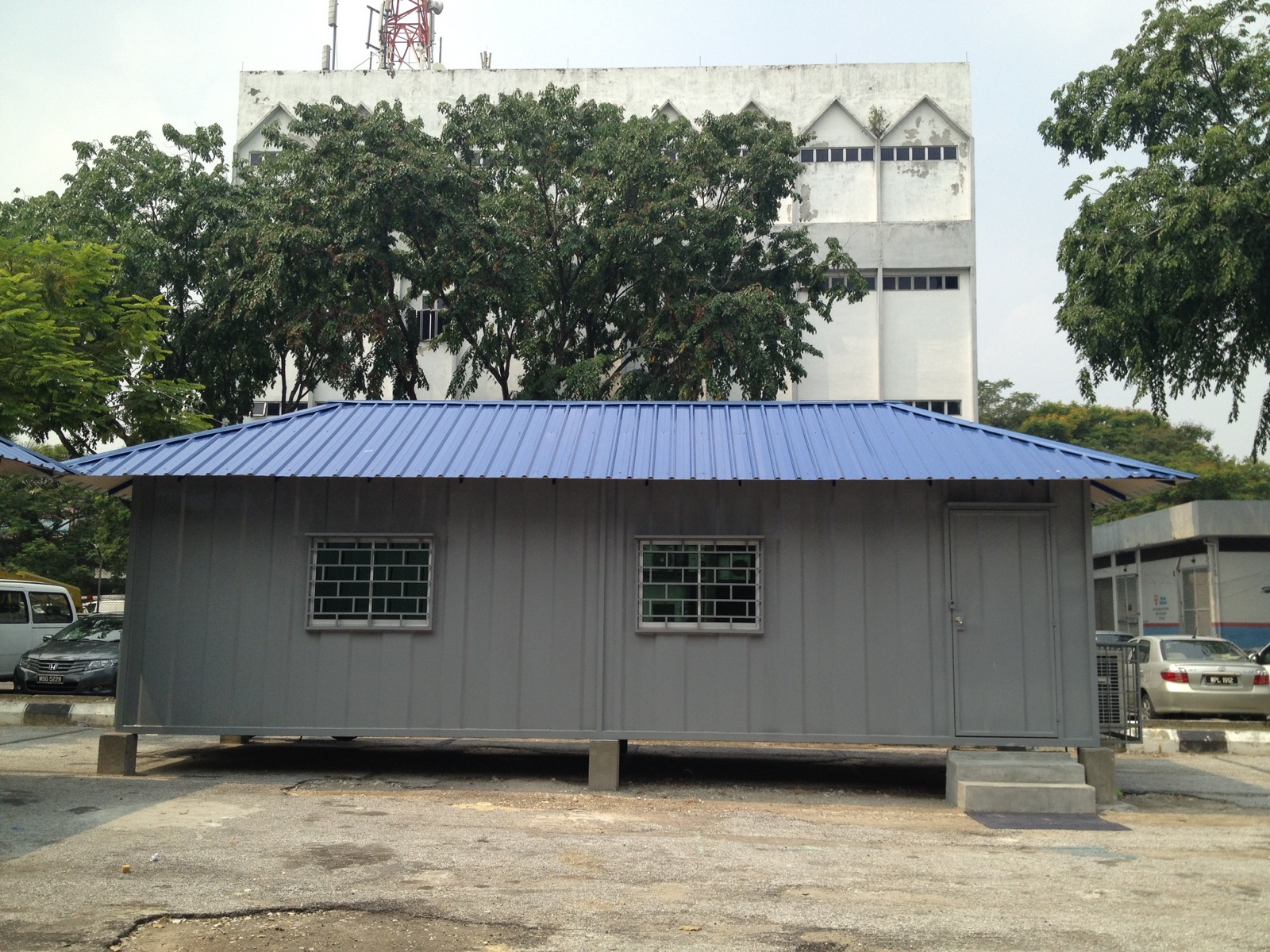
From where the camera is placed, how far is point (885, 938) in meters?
5.79

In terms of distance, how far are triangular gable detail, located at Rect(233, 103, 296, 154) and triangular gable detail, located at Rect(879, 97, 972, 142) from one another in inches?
736

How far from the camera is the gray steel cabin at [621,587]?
10.3 metres

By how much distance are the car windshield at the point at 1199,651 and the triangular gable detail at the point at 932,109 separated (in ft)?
71.9

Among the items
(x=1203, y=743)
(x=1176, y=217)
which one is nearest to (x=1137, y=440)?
(x=1176, y=217)

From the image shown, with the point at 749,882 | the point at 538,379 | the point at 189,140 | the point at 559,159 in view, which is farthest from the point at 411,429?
the point at 189,140

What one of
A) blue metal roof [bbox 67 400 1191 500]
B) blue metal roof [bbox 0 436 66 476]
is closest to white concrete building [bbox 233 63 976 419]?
blue metal roof [bbox 67 400 1191 500]

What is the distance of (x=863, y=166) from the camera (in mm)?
34750

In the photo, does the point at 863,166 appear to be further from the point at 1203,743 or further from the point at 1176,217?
the point at 1203,743

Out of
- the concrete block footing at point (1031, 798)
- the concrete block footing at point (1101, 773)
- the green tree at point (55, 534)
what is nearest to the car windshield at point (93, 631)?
the concrete block footing at point (1031, 798)

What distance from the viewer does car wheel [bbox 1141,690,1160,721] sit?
16609 millimetres

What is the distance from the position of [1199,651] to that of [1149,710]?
45.4 inches

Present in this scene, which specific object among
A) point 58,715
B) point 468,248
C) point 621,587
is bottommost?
point 58,715

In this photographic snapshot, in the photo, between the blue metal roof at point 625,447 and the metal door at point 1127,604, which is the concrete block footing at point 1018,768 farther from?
the metal door at point 1127,604

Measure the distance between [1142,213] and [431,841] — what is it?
1680cm
